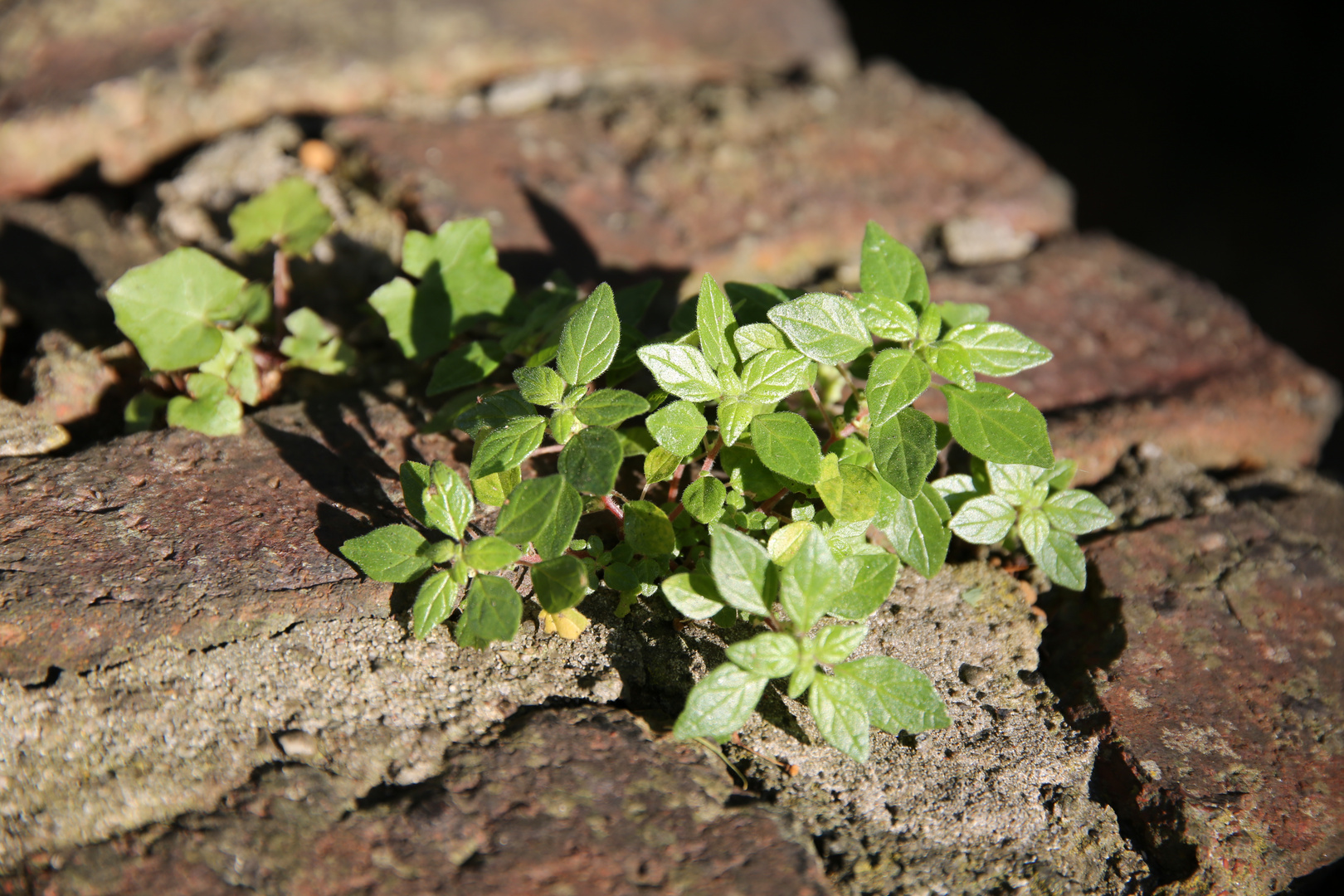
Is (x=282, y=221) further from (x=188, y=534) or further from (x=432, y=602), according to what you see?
(x=432, y=602)

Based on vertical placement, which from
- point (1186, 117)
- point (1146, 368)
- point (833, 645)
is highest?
point (833, 645)

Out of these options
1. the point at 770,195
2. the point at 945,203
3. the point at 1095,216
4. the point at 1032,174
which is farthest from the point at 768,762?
the point at 1095,216

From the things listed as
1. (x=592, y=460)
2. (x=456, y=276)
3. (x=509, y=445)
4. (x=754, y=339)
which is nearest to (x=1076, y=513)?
(x=754, y=339)

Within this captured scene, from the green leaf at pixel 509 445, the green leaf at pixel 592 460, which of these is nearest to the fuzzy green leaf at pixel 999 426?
the green leaf at pixel 592 460

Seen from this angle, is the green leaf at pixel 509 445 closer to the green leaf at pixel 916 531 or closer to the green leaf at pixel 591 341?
the green leaf at pixel 591 341

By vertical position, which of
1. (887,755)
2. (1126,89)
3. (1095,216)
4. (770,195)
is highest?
(770,195)

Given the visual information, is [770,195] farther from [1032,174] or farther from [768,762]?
[768,762]
